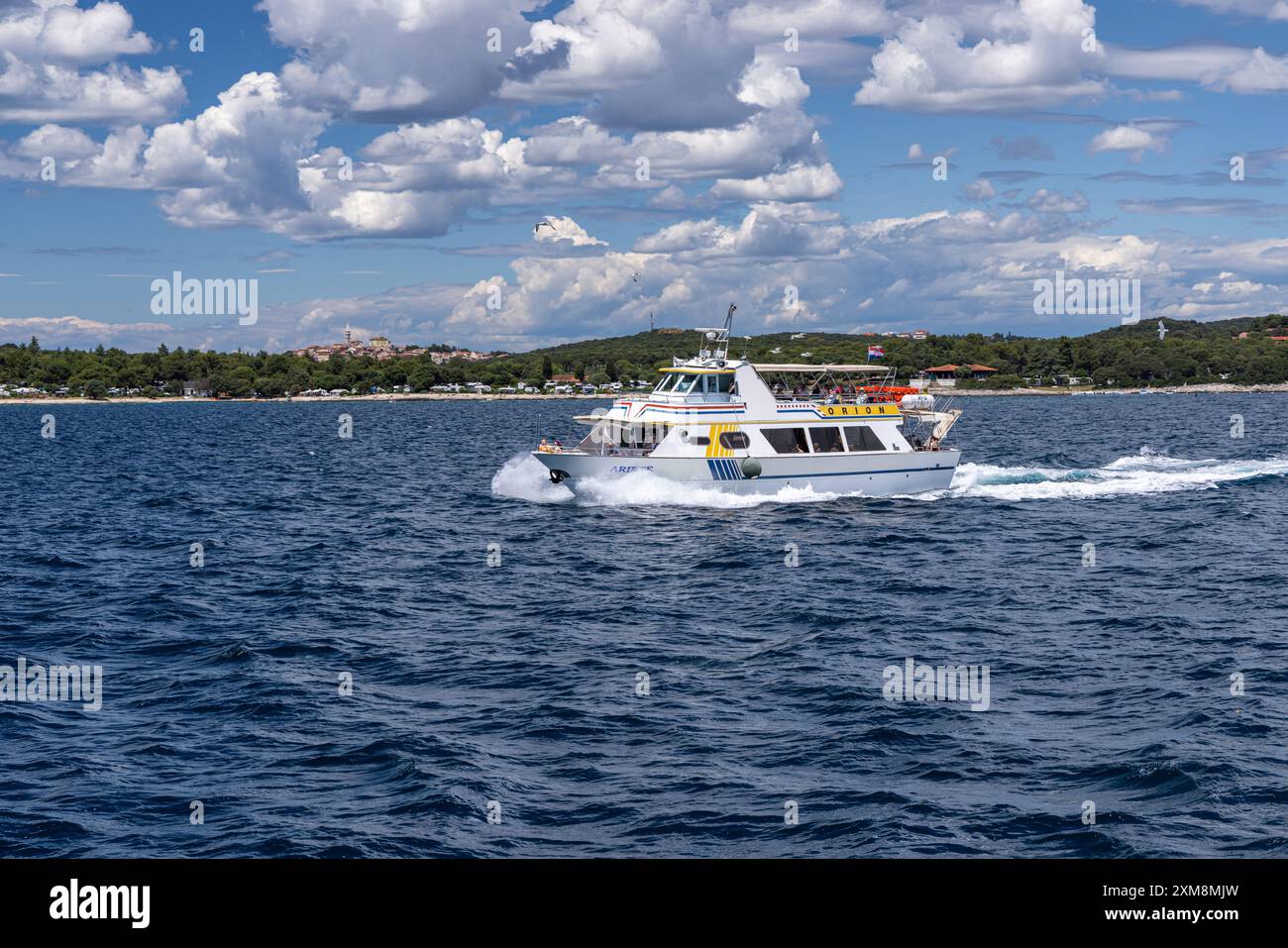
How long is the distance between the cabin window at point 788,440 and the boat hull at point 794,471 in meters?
0.62

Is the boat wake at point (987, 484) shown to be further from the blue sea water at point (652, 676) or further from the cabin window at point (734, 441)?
the cabin window at point (734, 441)

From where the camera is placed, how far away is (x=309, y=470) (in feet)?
259

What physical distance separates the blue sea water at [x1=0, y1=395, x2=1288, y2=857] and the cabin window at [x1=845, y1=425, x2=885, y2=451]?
3324 millimetres

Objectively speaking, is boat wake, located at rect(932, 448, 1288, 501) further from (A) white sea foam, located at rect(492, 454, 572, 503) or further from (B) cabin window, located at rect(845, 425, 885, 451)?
(A) white sea foam, located at rect(492, 454, 572, 503)

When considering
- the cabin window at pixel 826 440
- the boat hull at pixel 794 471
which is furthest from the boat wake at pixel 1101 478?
the cabin window at pixel 826 440

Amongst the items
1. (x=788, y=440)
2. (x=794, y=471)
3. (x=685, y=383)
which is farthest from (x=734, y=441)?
(x=685, y=383)

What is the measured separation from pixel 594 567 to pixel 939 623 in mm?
12329

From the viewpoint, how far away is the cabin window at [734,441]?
167 feet

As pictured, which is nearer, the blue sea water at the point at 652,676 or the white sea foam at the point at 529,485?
the blue sea water at the point at 652,676

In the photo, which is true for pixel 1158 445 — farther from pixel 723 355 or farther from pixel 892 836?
pixel 892 836

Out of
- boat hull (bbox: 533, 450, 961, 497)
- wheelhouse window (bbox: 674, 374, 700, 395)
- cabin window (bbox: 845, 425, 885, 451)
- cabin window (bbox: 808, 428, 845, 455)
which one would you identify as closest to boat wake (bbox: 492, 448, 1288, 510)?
boat hull (bbox: 533, 450, 961, 497)

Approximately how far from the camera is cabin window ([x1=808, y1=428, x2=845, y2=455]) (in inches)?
2084
